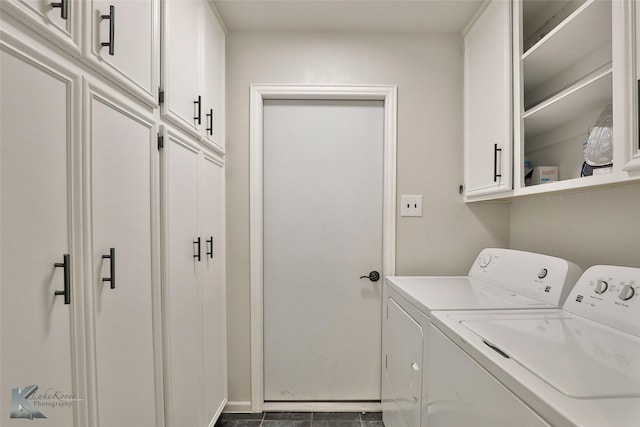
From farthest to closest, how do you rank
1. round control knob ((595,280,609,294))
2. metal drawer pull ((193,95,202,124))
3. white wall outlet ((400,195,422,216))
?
white wall outlet ((400,195,422,216)) → metal drawer pull ((193,95,202,124)) → round control knob ((595,280,609,294))

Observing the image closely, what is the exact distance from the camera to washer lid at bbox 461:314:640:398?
2.02 feet

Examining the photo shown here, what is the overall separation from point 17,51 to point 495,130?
5.88 ft

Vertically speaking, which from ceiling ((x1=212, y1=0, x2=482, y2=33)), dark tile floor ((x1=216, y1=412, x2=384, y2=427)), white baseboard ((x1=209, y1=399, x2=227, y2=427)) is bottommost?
dark tile floor ((x1=216, y1=412, x2=384, y2=427))

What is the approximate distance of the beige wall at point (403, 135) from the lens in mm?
1925

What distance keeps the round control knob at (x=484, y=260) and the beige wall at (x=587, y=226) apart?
0.25m

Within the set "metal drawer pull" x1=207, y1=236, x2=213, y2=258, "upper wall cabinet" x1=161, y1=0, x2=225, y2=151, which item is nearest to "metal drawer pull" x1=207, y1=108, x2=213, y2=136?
"upper wall cabinet" x1=161, y1=0, x2=225, y2=151

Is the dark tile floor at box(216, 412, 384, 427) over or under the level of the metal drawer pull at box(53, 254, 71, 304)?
under

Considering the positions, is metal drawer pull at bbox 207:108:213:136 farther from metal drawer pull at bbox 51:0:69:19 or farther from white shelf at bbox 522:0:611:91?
white shelf at bbox 522:0:611:91

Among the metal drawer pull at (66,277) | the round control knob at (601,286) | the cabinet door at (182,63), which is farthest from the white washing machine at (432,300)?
the cabinet door at (182,63)

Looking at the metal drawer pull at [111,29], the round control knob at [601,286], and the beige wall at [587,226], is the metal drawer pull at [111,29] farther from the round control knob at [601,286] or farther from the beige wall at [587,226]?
the beige wall at [587,226]

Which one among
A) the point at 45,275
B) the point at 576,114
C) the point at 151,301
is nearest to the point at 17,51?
the point at 45,275

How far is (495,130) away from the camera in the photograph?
1.56 meters

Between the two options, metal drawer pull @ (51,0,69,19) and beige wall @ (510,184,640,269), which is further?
beige wall @ (510,184,640,269)

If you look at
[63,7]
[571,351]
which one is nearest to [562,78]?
[571,351]
